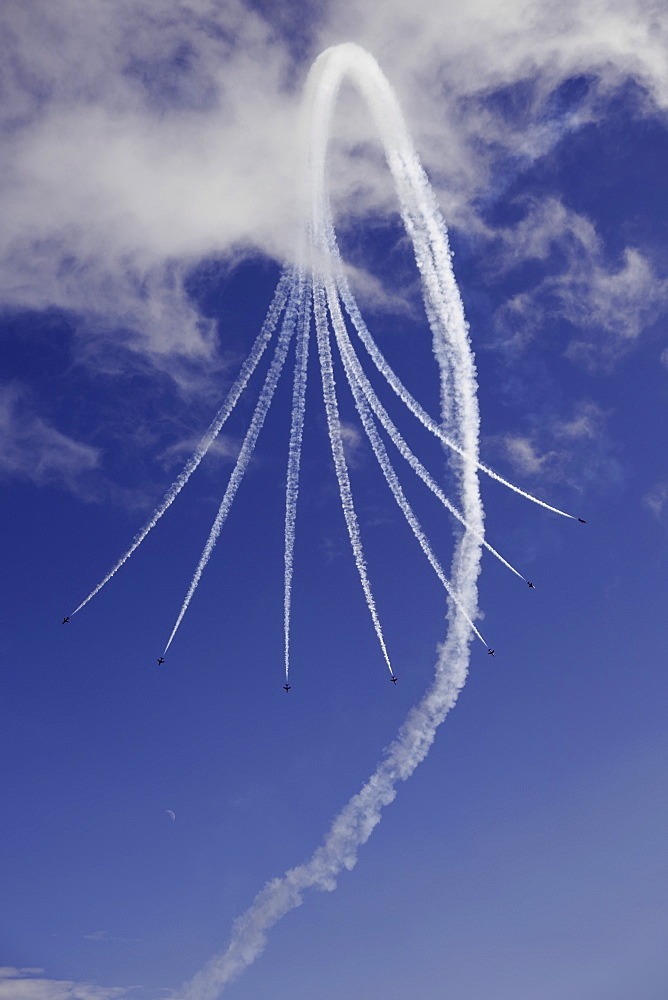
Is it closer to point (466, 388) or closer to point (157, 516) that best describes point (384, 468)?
point (466, 388)

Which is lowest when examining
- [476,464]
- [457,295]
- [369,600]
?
[369,600]

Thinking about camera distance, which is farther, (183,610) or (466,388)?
(183,610)

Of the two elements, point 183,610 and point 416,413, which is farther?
point 183,610

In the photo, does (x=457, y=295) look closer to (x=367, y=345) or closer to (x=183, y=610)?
(x=367, y=345)

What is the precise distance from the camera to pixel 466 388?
59.0 meters

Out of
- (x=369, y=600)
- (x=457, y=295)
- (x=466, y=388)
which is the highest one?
(x=457, y=295)

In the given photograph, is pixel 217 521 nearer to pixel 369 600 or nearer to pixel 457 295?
pixel 369 600

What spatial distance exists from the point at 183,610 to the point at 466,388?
95.8ft

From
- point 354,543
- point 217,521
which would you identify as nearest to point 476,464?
point 354,543

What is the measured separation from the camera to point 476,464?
60.3 meters

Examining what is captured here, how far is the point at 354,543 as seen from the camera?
201 feet

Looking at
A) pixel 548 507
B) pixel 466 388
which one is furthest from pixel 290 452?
pixel 548 507

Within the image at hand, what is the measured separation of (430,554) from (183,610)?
20931mm

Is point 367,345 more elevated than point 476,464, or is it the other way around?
point 367,345
